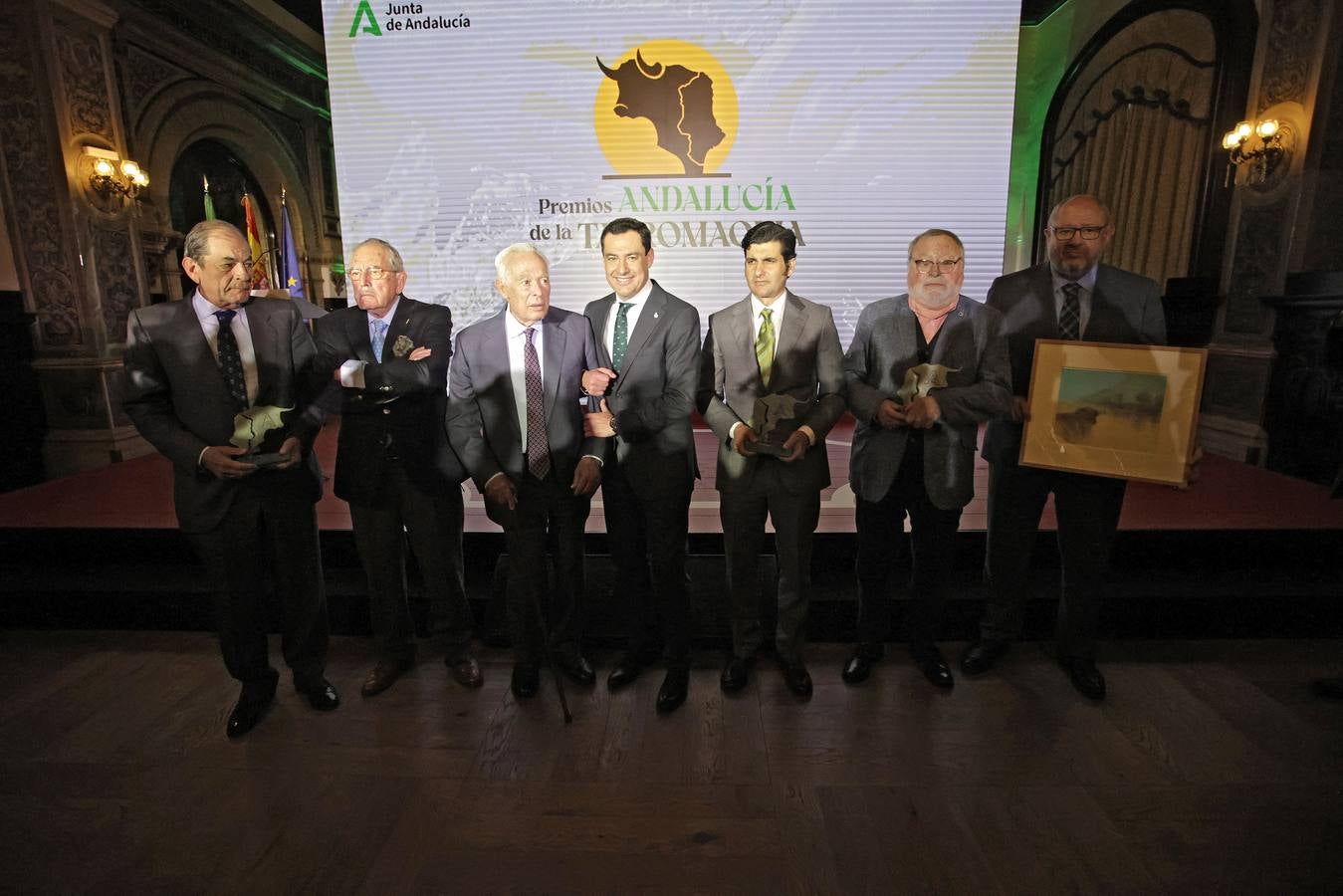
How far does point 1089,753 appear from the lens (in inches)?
80.4

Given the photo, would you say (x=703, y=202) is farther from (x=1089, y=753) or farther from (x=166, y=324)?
(x=1089, y=753)

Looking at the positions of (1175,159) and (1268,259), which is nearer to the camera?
(1268,259)

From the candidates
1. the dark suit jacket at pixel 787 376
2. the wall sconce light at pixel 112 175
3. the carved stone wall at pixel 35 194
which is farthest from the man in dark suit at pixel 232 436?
the wall sconce light at pixel 112 175

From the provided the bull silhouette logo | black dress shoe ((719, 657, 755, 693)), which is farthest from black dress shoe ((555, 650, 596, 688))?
the bull silhouette logo

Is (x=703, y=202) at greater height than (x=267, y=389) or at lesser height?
greater

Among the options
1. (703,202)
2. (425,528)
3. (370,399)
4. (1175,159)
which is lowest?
(425,528)

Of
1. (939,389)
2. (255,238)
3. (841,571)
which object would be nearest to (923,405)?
(939,389)

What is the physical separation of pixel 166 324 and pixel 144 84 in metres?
6.28

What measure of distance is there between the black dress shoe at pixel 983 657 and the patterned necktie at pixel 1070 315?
3.72ft

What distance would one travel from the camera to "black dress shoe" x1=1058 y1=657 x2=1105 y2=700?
7.59ft

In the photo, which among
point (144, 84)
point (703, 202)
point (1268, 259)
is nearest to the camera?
point (703, 202)

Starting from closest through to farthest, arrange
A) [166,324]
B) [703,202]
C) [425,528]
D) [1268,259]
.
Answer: [166,324] < [425,528] < [703,202] < [1268,259]

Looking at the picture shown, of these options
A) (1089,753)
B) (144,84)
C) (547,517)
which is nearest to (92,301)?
(144,84)

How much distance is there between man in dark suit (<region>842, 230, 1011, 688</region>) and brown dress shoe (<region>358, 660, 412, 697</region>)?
1729mm
